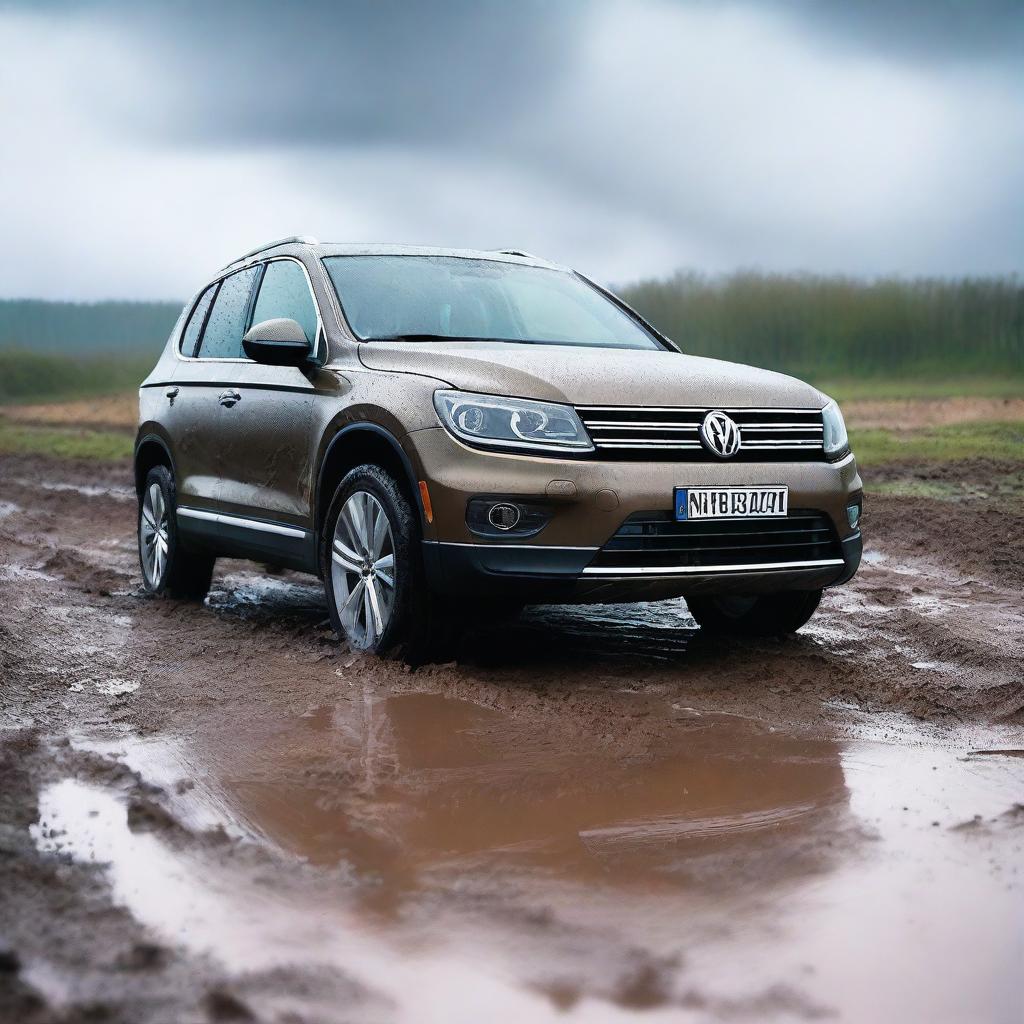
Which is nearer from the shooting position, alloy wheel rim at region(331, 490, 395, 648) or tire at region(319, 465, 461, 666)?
tire at region(319, 465, 461, 666)

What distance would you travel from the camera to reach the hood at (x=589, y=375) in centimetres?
519

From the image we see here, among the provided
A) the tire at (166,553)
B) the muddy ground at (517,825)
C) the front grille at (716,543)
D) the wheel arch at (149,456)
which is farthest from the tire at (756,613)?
the wheel arch at (149,456)

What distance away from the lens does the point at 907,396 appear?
20.3m

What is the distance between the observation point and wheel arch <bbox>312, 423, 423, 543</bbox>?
530 cm

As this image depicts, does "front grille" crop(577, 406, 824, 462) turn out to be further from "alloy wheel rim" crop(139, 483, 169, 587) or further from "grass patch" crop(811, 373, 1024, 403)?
"grass patch" crop(811, 373, 1024, 403)

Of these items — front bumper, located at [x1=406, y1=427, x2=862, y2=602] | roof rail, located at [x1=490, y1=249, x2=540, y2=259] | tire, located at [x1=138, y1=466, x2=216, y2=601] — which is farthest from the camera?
tire, located at [x1=138, y1=466, x2=216, y2=601]

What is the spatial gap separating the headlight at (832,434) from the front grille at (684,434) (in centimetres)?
8

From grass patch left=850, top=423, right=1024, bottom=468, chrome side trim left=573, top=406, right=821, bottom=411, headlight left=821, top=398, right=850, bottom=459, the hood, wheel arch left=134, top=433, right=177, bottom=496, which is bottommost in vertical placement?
grass patch left=850, top=423, right=1024, bottom=468

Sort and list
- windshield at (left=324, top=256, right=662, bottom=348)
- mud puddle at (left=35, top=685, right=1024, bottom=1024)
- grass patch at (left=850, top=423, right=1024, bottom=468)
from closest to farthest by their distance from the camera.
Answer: mud puddle at (left=35, top=685, right=1024, bottom=1024) → windshield at (left=324, top=256, right=662, bottom=348) → grass patch at (left=850, top=423, right=1024, bottom=468)

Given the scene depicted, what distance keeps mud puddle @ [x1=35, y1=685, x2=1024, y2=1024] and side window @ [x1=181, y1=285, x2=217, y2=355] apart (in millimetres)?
3544

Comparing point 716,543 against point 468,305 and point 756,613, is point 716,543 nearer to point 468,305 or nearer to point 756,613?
point 756,613

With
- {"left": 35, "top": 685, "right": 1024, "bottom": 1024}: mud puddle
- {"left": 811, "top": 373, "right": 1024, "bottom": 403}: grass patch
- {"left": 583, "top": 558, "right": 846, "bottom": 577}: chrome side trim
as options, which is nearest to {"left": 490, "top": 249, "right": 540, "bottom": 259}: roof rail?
{"left": 583, "top": 558, "right": 846, "bottom": 577}: chrome side trim

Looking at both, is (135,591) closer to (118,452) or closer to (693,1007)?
(693,1007)

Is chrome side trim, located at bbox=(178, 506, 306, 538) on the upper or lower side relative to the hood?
lower
